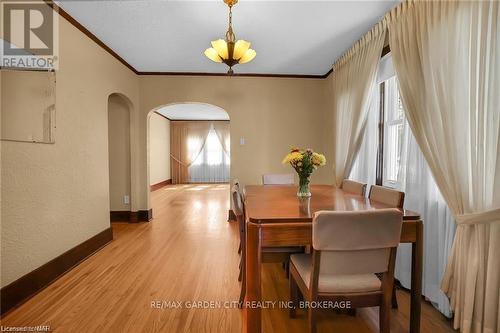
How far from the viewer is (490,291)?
4.86 feet

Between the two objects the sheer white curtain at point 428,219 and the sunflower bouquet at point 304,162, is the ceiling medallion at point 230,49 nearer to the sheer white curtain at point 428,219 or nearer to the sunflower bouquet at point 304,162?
the sunflower bouquet at point 304,162

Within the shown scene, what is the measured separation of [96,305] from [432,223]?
9.08 ft

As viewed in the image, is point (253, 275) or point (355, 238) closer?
point (355, 238)

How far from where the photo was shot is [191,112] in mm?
7988

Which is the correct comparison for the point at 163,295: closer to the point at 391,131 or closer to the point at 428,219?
the point at 428,219

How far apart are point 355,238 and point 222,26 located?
8.26ft

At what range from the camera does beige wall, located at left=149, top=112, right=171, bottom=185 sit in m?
7.66

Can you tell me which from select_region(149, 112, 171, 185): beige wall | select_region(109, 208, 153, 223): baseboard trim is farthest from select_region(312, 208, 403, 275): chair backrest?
select_region(149, 112, 171, 185): beige wall

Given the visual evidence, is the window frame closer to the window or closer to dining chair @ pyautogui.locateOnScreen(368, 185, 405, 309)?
the window

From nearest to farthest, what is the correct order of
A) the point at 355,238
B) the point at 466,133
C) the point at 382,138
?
1. the point at 355,238
2. the point at 466,133
3. the point at 382,138

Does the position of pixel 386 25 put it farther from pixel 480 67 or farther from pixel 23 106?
pixel 23 106

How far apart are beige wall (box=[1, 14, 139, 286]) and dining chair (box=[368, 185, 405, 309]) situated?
2858 mm

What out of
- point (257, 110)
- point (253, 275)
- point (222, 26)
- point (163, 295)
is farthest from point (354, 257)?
point (257, 110)

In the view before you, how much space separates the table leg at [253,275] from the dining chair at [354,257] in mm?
286
